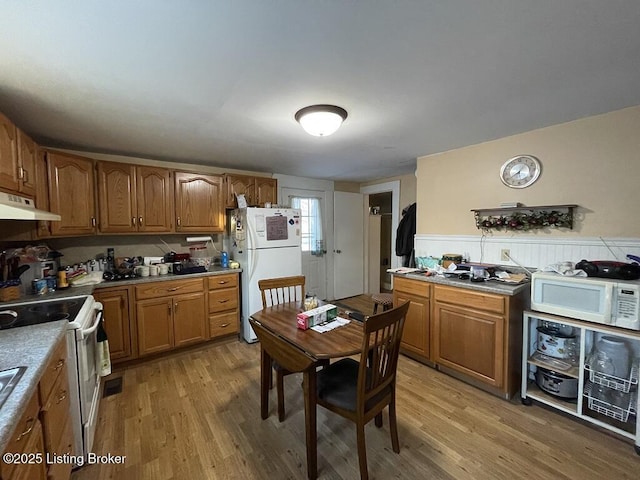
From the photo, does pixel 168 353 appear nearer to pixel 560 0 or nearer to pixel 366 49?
pixel 366 49

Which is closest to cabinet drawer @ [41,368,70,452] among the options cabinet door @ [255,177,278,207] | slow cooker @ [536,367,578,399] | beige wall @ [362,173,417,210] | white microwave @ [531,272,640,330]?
cabinet door @ [255,177,278,207]

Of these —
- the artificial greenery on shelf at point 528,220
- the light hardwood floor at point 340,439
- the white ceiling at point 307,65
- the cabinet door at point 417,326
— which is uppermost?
the white ceiling at point 307,65

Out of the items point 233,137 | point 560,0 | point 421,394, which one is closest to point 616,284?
point 421,394

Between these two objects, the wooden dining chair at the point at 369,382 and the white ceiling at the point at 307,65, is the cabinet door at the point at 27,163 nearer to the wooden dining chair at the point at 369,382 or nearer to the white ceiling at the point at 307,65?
the white ceiling at the point at 307,65

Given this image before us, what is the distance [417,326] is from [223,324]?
2.19 m

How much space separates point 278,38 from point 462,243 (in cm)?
264

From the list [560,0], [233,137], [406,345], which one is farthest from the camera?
[406,345]

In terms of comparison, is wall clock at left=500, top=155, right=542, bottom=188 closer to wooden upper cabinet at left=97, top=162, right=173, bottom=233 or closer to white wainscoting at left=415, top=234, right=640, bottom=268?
white wainscoting at left=415, top=234, right=640, bottom=268

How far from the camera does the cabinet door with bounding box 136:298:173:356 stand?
2.77 metres

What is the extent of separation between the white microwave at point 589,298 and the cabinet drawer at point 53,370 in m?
2.97

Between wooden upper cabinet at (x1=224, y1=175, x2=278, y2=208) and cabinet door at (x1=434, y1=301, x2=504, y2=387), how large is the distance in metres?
2.49

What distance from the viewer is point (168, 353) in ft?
9.90

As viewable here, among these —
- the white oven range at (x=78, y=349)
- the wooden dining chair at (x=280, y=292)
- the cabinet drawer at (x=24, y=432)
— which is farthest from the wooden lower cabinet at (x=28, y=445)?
the wooden dining chair at (x=280, y=292)

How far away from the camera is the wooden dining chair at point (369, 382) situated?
1.41 m
